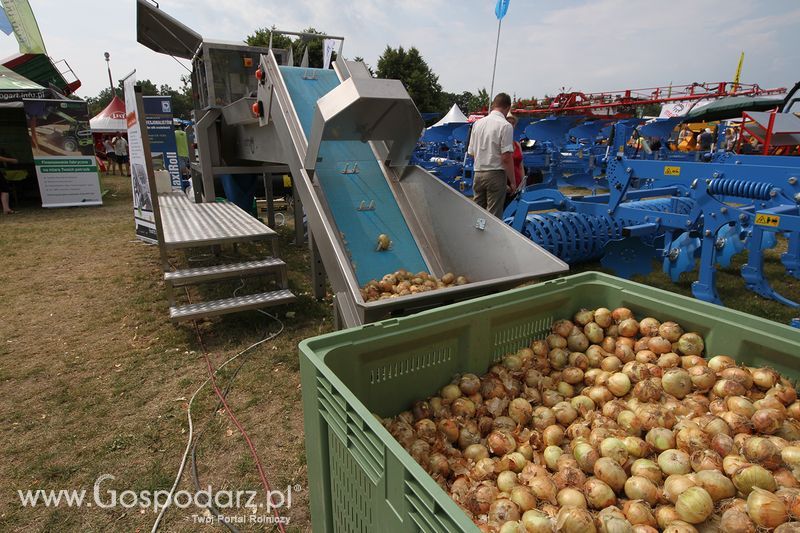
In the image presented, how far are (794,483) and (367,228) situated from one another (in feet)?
11.8

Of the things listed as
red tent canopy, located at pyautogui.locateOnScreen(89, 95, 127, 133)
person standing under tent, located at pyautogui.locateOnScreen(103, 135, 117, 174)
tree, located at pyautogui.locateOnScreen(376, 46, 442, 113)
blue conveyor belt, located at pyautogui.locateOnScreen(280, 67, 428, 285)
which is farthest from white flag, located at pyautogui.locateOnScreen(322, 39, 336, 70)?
tree, located at pyautogui.locateOnScreen(376, 46, 442, 113)

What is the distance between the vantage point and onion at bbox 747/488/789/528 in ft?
3.97

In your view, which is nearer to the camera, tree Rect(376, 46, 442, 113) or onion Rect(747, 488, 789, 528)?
onion Rect(747, 488, 789, 528)

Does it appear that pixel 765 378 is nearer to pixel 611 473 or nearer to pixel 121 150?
pixel 611 473

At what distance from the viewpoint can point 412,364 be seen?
196 cm

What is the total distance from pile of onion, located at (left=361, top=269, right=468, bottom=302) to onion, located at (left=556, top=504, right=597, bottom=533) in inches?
86.9

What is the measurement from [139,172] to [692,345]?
5.71 metres

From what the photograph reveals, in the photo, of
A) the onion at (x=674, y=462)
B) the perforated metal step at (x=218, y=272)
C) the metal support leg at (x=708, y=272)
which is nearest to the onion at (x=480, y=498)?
the onion at (x=674, y=462)

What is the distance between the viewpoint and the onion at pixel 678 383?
1930 mm

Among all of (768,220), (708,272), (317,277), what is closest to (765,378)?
(768,220)

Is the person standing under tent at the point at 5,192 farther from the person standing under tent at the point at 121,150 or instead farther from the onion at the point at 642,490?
the onion at the point at 642,490

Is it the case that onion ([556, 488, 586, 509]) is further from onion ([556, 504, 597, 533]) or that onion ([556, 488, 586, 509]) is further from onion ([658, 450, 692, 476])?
onion ([658, 450, 692, 476])

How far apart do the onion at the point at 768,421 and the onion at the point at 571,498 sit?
77 cm

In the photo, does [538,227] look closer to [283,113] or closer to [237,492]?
[283,113]
